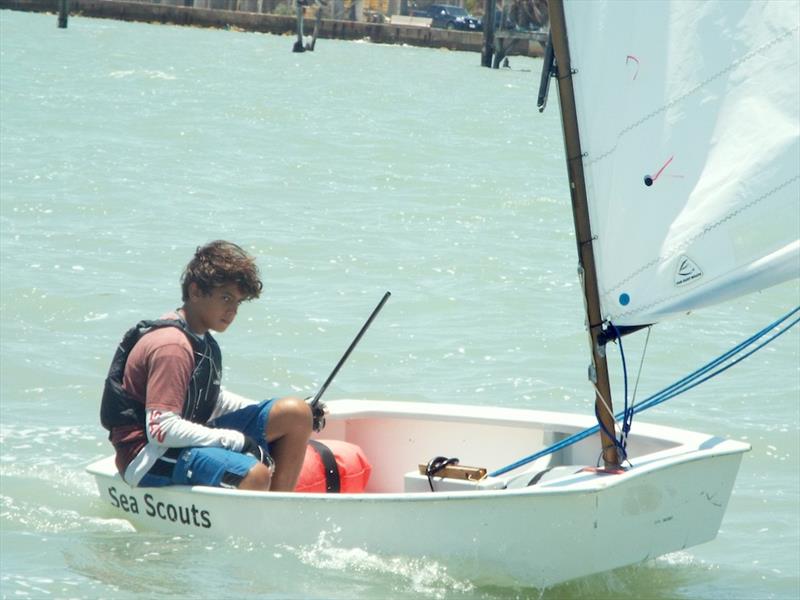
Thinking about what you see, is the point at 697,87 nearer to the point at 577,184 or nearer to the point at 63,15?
the point at 577,184

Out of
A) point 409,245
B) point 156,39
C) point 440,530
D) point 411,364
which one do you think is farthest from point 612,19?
point 156,39

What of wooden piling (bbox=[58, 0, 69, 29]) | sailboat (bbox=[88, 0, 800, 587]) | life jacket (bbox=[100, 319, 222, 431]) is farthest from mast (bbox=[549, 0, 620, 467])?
wooden piling (bbox=[58, 0, 69, 29])

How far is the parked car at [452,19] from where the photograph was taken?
55969 mm

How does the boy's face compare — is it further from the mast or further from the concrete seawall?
the concrete seawall

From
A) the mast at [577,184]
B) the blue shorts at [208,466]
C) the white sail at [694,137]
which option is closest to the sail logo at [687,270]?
the white sail at [694,137]

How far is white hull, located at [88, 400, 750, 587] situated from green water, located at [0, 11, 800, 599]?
2.9 inches

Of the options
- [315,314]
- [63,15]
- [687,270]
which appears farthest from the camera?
[63,15]

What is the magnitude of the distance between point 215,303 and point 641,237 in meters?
1.19

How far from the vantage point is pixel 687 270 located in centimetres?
405

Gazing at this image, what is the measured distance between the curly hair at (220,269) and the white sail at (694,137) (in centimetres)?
101

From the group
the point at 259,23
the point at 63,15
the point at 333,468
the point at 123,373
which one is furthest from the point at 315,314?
the point at 259,23

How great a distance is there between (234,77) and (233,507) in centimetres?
2808

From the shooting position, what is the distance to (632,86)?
13.4 feet

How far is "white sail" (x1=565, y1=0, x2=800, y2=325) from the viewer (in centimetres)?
401
